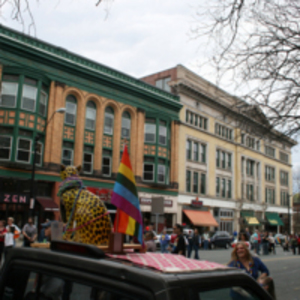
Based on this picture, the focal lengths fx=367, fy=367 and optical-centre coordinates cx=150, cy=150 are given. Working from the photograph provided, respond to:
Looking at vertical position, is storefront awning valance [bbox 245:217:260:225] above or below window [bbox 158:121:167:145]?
below

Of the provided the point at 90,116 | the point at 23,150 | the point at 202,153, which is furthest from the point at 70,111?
the point at 202,153

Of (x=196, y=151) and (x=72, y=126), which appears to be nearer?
(x=72, y=126)

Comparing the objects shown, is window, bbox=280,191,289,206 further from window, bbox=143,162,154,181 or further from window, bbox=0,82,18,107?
window, bbox=0,82,18,107

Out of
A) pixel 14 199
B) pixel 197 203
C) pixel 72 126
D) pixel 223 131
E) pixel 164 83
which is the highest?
pixel 164 83

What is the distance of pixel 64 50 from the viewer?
2877 cm

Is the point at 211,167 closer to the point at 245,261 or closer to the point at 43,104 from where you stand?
the point at 43,104

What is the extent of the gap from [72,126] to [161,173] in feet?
35.3

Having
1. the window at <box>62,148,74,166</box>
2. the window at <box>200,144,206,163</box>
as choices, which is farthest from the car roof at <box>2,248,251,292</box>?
the window at <box>200,144,206,163</box>

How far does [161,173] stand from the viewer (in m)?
36.1

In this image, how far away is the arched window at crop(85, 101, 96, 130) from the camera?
30695mm

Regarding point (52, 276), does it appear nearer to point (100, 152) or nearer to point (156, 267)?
point (156, 267)

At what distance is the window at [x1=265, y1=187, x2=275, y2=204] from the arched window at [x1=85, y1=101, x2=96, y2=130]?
35051mm

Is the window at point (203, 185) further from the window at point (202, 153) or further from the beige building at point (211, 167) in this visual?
the window at point (202, 153)

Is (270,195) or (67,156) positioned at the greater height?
(67,156)
